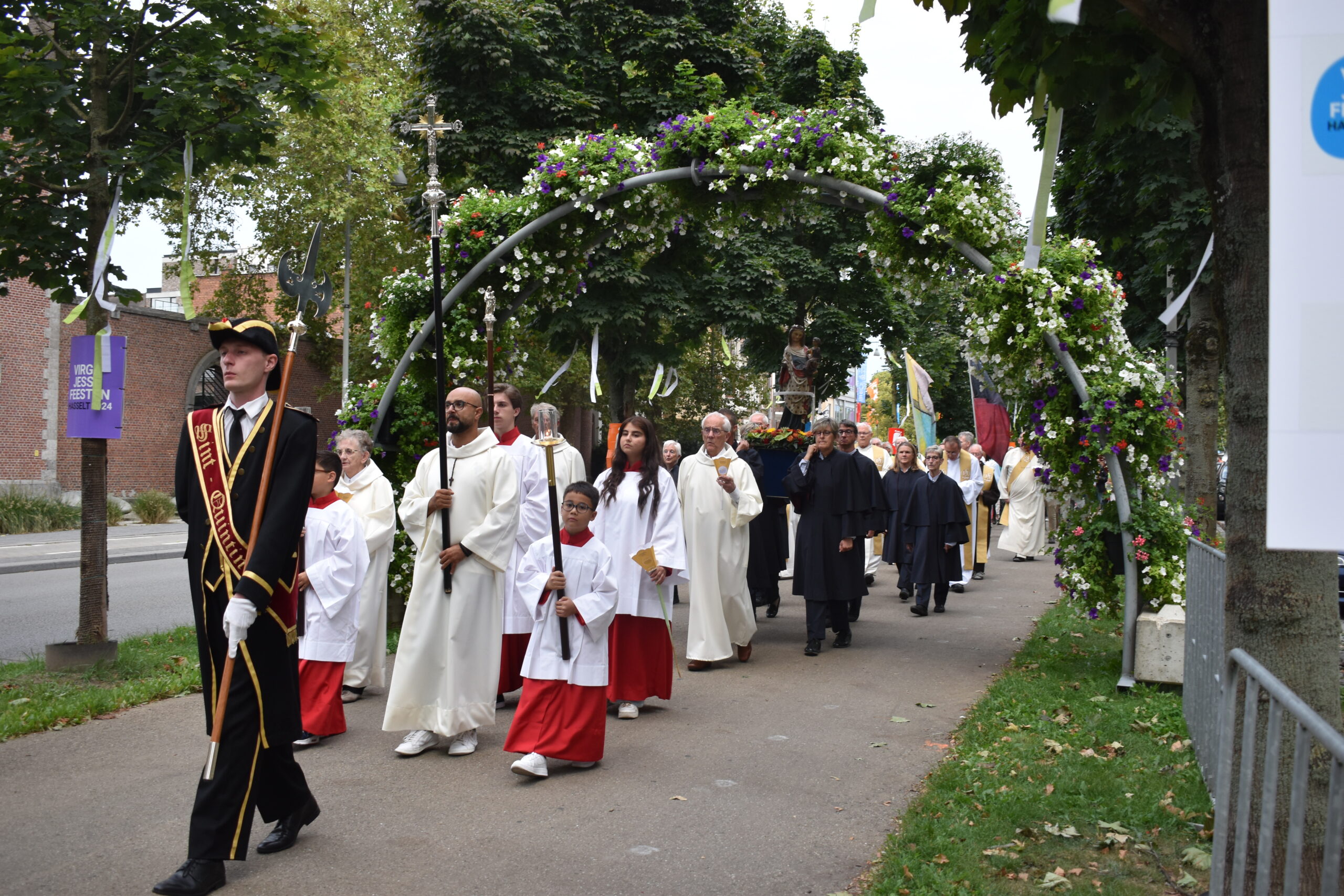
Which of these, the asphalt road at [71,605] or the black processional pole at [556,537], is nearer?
the black processional pole at [556,537]

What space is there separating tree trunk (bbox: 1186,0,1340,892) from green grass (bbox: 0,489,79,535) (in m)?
24.7

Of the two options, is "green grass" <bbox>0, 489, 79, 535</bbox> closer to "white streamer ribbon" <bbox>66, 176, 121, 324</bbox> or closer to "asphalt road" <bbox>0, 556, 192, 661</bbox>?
"asphalt road" <bbox>0, 556, 192, 661</bbox>

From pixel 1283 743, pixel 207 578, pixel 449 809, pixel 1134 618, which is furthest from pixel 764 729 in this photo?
pixel 1283 743

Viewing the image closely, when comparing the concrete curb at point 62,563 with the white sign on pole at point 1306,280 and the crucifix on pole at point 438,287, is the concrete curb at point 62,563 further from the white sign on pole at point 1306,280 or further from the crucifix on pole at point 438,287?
the white sign on pole at point 1306,280

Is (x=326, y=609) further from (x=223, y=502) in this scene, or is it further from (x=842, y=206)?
(x=842, y=206)

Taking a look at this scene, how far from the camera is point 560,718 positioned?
6.09m

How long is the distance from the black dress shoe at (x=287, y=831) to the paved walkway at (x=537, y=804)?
0.06 m

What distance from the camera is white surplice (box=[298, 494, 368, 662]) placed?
260 inches

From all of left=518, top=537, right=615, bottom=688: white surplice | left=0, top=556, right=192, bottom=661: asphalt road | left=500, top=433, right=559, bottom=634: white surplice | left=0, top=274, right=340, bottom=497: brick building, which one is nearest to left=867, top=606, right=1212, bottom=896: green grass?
left=518, top=537, right=615, bottom=688: white surplice

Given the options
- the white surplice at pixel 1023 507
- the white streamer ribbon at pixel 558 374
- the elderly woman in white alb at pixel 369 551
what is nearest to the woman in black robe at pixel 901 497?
the white streamer ribbon at pixel 558 374

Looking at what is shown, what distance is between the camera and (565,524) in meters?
6.46

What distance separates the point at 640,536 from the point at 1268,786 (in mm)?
5665

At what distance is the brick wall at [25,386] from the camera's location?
27828mm

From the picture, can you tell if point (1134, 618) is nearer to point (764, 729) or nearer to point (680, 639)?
point (764, 729)
